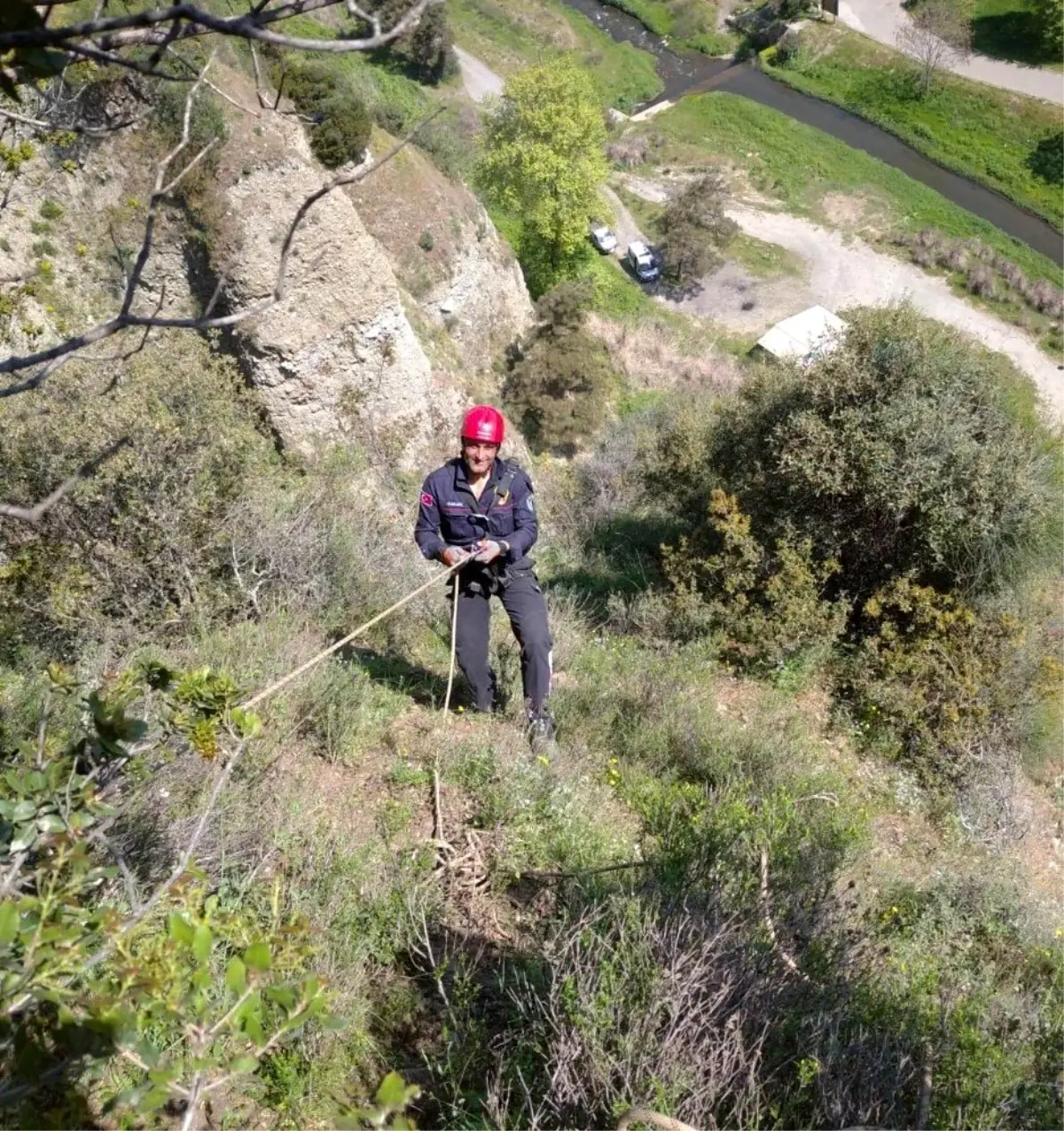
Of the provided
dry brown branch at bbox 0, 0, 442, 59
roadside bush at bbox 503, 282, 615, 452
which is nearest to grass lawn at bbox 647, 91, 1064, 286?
roadside bush at bbox 503, 282, 615, 452

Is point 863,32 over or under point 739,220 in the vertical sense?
over

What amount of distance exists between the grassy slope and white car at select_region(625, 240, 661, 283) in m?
16.2

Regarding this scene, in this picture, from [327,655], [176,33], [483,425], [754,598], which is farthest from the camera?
[754,598]

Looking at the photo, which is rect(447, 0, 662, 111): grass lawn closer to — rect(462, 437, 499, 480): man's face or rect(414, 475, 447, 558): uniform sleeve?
rect(462, 437, 499, 480): man's face

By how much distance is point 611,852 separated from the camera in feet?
14.5

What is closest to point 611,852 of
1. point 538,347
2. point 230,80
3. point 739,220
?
point 230,80

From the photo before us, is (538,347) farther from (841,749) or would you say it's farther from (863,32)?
(863,32)

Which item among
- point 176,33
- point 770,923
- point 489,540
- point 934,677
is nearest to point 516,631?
point 489,540

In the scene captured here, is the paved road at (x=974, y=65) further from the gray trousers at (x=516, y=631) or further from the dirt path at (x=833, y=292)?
the gray trousers at (x=516, y=631)

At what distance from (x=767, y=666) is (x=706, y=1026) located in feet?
20.1

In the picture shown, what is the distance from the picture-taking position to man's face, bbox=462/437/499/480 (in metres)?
5.29

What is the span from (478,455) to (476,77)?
42901mm

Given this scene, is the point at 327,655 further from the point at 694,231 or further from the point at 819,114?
the point at 819,114

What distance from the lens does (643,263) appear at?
31562 mm
